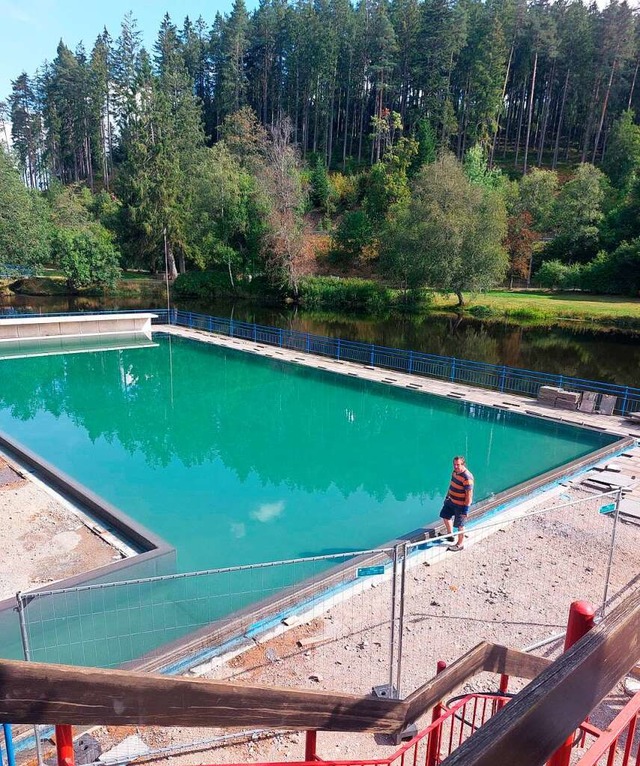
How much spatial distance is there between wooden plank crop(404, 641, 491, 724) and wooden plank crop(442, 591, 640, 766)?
1.17m

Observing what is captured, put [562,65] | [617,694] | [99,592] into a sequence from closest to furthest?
[617,694]
[99,592]
[562,65]

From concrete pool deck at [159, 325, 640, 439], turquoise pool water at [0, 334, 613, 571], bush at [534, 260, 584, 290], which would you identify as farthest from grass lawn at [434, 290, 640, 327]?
turquoise pool water at [0, 334, 613, 571]

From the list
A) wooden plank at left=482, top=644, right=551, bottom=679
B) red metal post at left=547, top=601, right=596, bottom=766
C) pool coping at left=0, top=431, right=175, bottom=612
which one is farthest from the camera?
pool coping at left=0, top=431, right=175, bottom=612

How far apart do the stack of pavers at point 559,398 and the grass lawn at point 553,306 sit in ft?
70.3

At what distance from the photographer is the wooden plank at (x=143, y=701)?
1253 millimetres

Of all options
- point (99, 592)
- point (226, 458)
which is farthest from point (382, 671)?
point (226, 458)

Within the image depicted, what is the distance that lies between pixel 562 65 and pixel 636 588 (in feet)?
272

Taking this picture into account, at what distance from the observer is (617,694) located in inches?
217

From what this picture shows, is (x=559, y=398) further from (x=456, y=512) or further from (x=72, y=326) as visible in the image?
(x=72, y=326)

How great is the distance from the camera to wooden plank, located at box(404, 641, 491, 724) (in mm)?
2174

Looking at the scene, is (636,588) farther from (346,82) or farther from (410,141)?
(346,82)

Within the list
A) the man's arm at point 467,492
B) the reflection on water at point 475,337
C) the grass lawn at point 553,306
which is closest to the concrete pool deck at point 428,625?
the man's arm at point 467,492

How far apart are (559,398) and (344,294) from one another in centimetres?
2952

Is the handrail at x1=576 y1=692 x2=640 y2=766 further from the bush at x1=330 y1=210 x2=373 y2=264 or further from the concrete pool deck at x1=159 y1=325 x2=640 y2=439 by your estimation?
the bush at x1=330 y1=210 x2=373 y2=264
